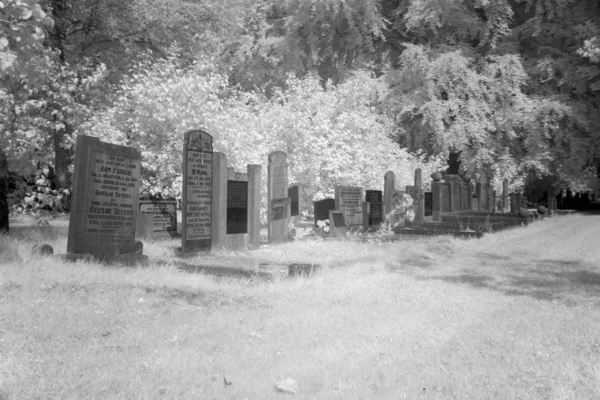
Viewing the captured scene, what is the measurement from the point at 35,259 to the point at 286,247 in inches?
243

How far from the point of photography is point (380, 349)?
5020mm

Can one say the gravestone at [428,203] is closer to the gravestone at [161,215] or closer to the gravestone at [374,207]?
the gravestone at [374,207]

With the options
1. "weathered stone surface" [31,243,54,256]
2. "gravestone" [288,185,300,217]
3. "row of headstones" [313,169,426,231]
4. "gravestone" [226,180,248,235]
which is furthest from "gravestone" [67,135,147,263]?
"gravestone" [288,185,300,217]

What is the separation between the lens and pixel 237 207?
13008 millimetres

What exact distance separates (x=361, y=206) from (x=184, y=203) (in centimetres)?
725

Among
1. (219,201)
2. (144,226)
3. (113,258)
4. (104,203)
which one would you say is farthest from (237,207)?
(113,258)

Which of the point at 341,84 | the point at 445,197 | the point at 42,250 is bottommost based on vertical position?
the point at 42,250

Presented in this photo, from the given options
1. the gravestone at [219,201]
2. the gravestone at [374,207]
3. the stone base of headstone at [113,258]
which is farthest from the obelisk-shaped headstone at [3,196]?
the gravestone at [374,207]

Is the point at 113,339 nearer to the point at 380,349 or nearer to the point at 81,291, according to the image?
the point at 81,291

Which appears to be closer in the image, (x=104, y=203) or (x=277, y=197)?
(x=104, y=203)

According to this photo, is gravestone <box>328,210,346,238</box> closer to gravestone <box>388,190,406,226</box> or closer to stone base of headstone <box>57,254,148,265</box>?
gravestone <box>388,190,406,226</box>

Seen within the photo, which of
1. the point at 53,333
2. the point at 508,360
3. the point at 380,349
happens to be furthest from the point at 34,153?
the point at 508,360

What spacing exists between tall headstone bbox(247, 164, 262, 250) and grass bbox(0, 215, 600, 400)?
4.00 meters

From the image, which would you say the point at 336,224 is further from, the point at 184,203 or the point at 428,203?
the point at 184,203
